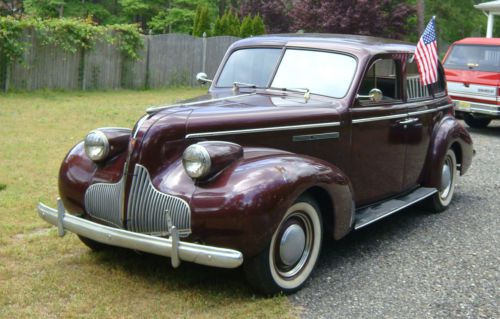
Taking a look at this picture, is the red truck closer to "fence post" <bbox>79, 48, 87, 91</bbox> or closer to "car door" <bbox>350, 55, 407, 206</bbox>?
"car door" <bbox>350, 55, 407, 206</bbox>

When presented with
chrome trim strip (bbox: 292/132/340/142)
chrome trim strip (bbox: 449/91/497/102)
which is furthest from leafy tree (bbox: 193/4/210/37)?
chrome trim strip (bbox: 292/132/340/142)

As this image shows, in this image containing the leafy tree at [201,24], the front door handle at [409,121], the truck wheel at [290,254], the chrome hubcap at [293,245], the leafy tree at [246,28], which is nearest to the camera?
the truck wheel at [290,254]

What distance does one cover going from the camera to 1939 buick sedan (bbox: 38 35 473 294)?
12.6ft

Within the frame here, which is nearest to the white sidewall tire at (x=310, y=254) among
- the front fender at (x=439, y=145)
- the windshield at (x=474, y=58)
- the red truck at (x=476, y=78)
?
the front fender at (x=439, y=145)

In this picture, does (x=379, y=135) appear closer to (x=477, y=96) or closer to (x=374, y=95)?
(x=374, y=95)

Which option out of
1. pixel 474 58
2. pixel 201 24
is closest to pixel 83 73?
pixel 201 24

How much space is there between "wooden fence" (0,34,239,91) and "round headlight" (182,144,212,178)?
12.6 meters

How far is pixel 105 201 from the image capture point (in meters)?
4.21

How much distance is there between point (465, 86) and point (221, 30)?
41.0ft

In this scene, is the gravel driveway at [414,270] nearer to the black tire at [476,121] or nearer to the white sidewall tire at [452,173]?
the white sidewall tire at [452,173]

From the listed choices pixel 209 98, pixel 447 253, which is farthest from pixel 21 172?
pixel 447 253

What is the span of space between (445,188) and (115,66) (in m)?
12.7

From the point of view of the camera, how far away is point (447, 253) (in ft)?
17.2

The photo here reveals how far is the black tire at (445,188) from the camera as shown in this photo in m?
6.52
